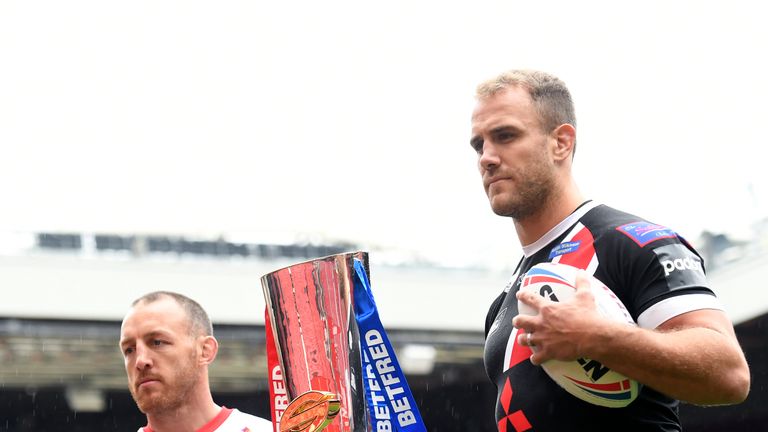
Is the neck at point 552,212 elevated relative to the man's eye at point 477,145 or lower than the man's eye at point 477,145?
lower

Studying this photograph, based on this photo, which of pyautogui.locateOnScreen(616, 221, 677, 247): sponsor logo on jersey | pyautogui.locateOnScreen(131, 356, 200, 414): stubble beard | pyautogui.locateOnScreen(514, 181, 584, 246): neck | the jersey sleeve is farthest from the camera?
pyautogui.locateOnScreen(131, 356, 200, 414): stubble beard

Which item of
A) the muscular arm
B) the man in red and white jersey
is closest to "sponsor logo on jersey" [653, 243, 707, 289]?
the muscular arm

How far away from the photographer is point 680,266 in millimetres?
2402

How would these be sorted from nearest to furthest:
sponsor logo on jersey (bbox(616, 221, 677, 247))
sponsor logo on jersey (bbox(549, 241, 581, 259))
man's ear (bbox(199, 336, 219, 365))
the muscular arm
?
1. the muscular arm
2. sponsor logo on jersey (bbox(616, 221, 677, 247))
3. sponsor logo on jersey (bbox(549, 241, 581, 259))
4. man's ear (bbox(199, 336, 219, 365))

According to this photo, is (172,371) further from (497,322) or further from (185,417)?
(497,322)

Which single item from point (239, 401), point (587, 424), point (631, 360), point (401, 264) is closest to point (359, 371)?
point (587, 424)

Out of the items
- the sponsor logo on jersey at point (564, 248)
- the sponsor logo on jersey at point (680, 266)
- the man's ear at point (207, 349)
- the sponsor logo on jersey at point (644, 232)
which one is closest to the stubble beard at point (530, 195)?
the sponsor logo on jersey at point (564, 248)

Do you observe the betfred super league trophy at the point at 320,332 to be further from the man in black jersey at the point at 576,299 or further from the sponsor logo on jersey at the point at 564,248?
the sponsor logo on jersey at the point at 564,248

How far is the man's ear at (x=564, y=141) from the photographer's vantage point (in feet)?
9.29

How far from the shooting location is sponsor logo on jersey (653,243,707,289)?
7.79 feet

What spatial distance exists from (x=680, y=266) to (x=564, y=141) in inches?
23.5

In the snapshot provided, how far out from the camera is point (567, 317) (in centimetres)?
218

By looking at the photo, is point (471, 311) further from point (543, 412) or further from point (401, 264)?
point (543, 412)

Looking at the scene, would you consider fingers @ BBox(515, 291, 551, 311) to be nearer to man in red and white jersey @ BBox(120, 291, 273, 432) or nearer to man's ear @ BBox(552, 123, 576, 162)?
man's ear @ BBox(552, 123, 576, 162)
